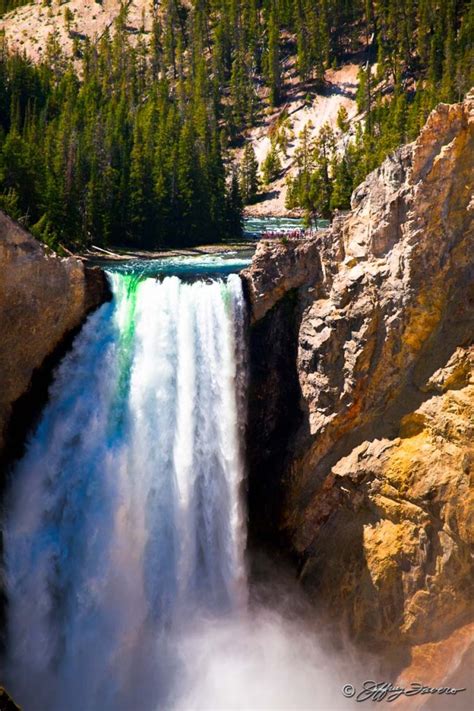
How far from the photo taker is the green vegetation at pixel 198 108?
4641 cm

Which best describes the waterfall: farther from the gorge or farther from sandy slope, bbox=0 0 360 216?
sandy slope, bbox=0 0 360 216

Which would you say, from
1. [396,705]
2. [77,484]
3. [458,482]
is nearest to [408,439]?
[458,482]

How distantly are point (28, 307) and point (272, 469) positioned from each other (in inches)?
397

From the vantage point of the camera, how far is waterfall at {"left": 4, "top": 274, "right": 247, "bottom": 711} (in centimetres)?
2011

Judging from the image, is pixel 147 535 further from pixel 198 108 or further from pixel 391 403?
pixel 198 108

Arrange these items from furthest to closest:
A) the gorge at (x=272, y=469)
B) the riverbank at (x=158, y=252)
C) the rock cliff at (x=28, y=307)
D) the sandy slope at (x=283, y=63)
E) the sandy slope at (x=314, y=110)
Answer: the sandy slope at (x=314, y=110), the sandy slope at (x=283, y=63), the riverbank at (x=158, y=252), the rock cliff at (x=28, y=307), the gorge at (x=272, y=469)

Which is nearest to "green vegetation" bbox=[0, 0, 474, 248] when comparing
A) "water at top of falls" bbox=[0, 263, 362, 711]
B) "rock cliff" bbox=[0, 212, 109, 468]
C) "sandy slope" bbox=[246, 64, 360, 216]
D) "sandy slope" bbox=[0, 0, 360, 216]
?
"sandy slope" bbox=[0, 0, 360, 216]

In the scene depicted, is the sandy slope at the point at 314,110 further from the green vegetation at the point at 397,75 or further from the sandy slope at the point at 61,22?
the sandy slope at the point at 61,22

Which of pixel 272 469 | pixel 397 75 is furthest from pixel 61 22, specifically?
pixel 272 469

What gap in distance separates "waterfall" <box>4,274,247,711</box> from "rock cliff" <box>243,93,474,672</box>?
2.68 m

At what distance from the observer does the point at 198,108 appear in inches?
3602

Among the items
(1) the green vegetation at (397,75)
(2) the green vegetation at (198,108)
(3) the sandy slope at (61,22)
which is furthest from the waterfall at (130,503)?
(3) the sandy slope at (61,22)

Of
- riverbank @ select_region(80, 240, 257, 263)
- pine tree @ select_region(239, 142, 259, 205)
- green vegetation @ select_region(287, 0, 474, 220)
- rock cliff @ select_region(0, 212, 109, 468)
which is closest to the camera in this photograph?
rock cliff @ select_region(0, 212, 109, 468)

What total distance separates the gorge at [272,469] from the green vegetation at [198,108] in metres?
16.9
